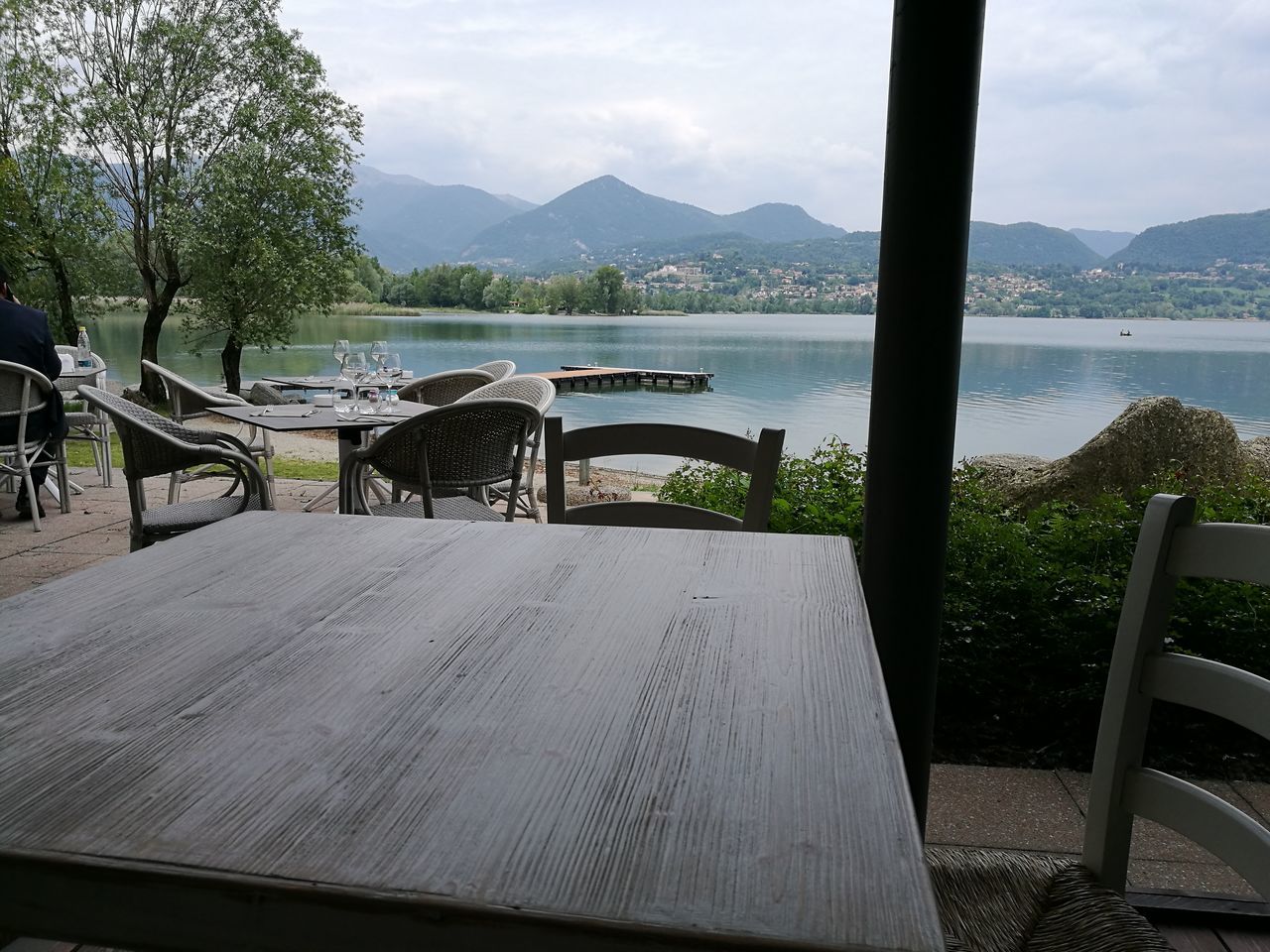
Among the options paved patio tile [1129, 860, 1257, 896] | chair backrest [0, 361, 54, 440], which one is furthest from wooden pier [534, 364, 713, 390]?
paved patio tile [1129, 860, 1257, 896]

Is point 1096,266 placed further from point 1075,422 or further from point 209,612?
point 1075,422

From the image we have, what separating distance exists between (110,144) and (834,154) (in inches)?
517

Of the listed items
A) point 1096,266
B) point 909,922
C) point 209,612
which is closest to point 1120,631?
point 909,922

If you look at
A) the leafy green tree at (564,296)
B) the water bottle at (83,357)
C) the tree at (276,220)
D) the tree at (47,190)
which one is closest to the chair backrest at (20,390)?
the water bottle at (83,357)

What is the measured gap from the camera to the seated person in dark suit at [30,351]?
433 centimetres

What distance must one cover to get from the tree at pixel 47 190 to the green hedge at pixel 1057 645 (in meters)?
12.4

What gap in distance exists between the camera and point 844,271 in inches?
430

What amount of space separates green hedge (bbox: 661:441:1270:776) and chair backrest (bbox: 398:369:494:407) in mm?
3306

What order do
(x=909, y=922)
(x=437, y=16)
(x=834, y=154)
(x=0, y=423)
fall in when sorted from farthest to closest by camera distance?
(x=437, y=16)
(x=834, y=154)
(x=0, y=423)
(x=909, y=922)

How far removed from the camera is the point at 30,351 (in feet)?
14.5

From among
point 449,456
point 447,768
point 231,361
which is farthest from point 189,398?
point 231,361

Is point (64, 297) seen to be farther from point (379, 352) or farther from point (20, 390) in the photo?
point (379, 352)

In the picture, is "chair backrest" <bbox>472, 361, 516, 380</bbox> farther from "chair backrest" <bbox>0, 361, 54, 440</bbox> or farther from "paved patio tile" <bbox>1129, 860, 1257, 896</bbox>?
"paved patio tile" <bbox>1129, 860, 1257, 896</bbox>

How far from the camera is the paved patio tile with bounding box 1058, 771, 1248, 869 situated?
1.82m
